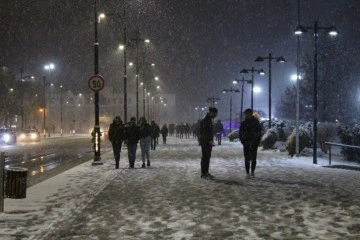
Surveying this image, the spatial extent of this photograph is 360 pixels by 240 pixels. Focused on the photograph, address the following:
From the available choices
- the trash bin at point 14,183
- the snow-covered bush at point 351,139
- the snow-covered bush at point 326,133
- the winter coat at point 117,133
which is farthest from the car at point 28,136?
the trash bin at point 14,183

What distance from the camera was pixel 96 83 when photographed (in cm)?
1998

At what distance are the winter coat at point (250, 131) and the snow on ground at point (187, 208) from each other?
1077 mm

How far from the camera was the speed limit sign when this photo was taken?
19891 millimetres

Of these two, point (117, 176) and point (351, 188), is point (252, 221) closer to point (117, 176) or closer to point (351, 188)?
point (351, 188)

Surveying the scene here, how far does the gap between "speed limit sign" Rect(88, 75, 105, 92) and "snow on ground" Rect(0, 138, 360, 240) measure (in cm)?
467

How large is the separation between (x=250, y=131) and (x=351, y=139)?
10920 mm

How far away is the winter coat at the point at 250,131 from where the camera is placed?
15.2 metres

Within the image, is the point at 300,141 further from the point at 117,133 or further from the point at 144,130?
the point at 117,133

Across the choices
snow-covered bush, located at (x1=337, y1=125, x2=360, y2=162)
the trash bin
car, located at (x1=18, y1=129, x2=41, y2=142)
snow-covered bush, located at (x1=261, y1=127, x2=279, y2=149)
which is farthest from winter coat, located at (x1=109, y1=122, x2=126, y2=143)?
car, located at (x1=18, y1=129, x2=41, y2=142)

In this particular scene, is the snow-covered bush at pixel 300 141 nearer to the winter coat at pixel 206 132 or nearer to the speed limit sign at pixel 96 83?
the speed limit sign at pixel 96 83

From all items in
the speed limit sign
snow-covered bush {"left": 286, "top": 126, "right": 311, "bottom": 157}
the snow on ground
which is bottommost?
the snow on ground

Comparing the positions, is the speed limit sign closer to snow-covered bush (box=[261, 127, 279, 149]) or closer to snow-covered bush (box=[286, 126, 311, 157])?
Answer: snow-covered bush (box=[286, 126, 311, 157])

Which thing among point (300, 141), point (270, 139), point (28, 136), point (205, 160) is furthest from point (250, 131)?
point (28, 136)

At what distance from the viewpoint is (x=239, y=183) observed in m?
13.9
